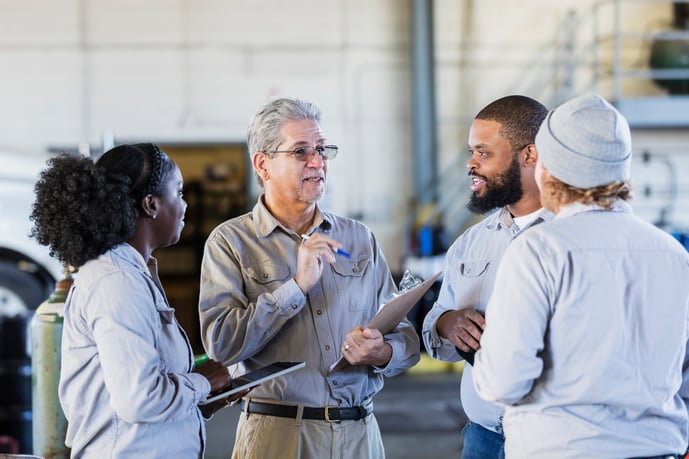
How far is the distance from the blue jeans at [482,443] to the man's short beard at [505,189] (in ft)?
2.24

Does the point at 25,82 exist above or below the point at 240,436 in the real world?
above

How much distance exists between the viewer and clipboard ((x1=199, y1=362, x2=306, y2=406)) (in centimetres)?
226

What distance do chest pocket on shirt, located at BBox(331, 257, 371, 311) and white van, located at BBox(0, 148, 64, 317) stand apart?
5073 millimetres

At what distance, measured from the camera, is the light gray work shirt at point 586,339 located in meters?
1.85

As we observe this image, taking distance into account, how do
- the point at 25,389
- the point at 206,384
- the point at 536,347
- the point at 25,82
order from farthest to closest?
1. the point at 25,82
2. the point at 25,389
3. the point at 206,384
4. the point at 536,347

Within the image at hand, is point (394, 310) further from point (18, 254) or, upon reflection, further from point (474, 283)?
point (18, 254)

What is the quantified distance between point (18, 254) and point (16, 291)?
31 cm

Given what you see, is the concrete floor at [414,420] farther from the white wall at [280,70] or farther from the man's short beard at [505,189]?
the man's short beard at [505,189]

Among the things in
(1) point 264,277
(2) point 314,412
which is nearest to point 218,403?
(2) point 314,412

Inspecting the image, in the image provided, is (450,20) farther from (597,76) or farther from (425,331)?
(425,331)

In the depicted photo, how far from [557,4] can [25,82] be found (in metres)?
6.04

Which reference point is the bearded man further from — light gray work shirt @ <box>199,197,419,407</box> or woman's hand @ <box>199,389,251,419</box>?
woman's hand @ <box>199,389,251,419</box>

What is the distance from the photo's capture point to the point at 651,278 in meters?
1.91

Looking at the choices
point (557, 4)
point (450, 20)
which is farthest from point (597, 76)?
point (450, 20)
